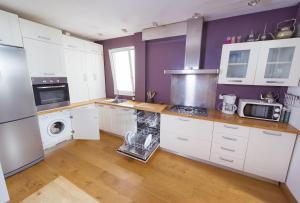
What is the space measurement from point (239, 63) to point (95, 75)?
10.4ft

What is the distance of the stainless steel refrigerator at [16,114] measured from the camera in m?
1.71

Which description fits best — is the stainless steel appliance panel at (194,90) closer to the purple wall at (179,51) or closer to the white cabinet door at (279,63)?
the purple wall at (179,51)

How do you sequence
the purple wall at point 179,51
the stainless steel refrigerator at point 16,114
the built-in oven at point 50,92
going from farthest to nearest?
the built-in oven at point 50,92 < the purple wall at point 179,51 < the stainless steel refrigerator at point 16,114

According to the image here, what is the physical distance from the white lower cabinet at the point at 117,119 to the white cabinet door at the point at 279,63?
7.38 feet

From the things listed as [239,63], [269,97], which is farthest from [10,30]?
[269,97]

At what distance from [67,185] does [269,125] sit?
2840mm

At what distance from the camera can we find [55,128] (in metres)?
2.60

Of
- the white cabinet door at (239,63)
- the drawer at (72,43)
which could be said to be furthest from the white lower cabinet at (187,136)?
the drawer at (72,43)

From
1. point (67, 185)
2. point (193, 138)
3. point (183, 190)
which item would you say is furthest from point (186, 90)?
point (67, 185)

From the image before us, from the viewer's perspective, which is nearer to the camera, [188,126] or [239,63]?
[239,63]

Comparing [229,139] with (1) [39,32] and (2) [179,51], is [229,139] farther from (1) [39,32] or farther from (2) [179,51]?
(1) [39,32]

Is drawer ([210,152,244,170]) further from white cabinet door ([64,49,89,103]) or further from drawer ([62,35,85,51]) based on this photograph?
drawer ([62,35,85,51])

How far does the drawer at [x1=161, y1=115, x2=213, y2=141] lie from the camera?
6.70ft

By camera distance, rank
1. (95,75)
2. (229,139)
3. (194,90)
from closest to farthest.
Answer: (229,139) < (194,90) < (95,75)
